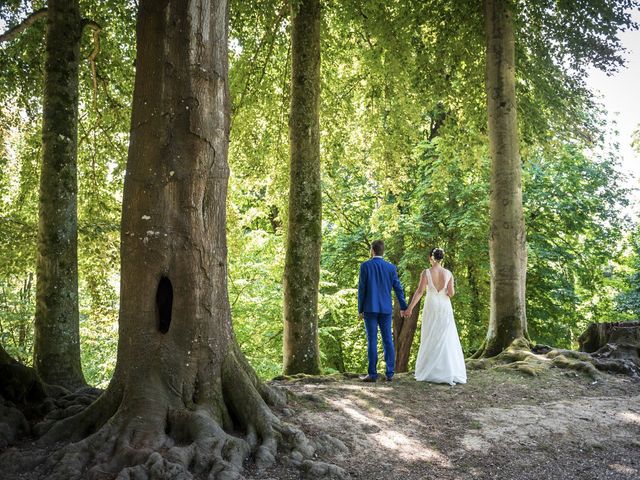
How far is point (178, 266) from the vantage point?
17.6 ft

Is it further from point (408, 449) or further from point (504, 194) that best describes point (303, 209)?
point (408, 449)

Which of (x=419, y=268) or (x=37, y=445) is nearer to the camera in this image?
(x=37, y=445)

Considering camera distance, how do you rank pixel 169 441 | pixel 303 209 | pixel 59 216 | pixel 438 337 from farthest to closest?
pixel 303 209
pixel 438 337
pixel 59 216
pixel 169 441

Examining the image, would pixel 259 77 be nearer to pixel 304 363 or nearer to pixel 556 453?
pixel 304 363

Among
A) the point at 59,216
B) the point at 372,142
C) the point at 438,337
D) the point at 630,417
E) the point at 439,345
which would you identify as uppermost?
the point at 372,142

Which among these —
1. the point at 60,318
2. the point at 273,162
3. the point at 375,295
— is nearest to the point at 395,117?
the point at 273,162

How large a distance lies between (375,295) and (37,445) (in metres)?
5.08

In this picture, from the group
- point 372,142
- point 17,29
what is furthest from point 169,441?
point 372,142

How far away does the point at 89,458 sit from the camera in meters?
4.71

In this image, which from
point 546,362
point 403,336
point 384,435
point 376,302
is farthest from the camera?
point 403,336

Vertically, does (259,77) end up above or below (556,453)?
above

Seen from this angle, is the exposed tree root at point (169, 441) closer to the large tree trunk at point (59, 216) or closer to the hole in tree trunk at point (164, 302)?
the hole in tree trunk at point (164, 302)

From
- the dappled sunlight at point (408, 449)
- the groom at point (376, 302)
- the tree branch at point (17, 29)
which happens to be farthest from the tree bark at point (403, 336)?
the tree branch at point (17, 29)

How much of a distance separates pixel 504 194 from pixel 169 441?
8380mm
